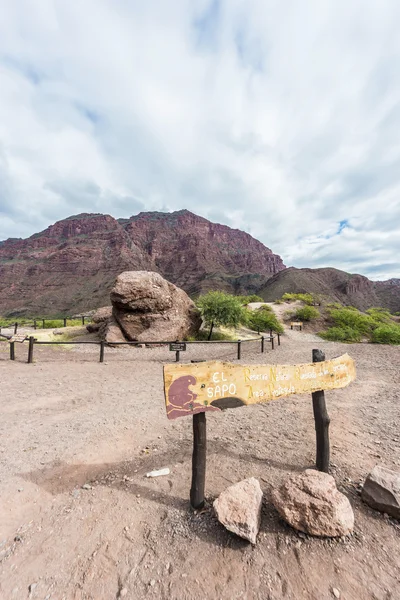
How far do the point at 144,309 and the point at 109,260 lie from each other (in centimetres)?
10768

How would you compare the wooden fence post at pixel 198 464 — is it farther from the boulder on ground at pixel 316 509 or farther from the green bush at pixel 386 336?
the green bush at pixel 386 336

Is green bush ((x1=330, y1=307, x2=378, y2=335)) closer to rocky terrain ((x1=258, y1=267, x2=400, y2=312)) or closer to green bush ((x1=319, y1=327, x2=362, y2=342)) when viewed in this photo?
green bush ((x1=319, y1=327, x2=362, y2=342))

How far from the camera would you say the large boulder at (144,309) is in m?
13.6

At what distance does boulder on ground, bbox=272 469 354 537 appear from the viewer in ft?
7.20

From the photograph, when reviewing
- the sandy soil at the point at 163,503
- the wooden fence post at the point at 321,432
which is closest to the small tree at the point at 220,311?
the sandy soil at the point at 163,503

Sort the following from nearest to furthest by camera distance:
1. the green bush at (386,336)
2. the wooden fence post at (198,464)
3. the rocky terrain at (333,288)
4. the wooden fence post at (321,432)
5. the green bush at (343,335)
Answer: the wooden fence post at (198,464) < the wooden fence post at (321,432) < the green bush at (386,336) < the green bush at (343,335) < the rocky terrain at (333,288)

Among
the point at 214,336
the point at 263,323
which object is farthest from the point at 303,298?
the point at 214,336

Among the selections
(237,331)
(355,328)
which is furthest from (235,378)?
(355,328)

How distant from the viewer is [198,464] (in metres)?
2.64

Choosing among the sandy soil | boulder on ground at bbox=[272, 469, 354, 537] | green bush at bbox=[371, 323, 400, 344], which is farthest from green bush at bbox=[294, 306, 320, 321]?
boulder on ground at bbox=[272, 469, 354, 537]

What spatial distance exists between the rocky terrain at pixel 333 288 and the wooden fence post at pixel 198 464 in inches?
2454

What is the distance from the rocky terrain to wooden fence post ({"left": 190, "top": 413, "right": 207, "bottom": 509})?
62336 millimetres

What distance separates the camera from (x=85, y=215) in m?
159

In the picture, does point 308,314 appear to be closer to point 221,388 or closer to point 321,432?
point 321,432
